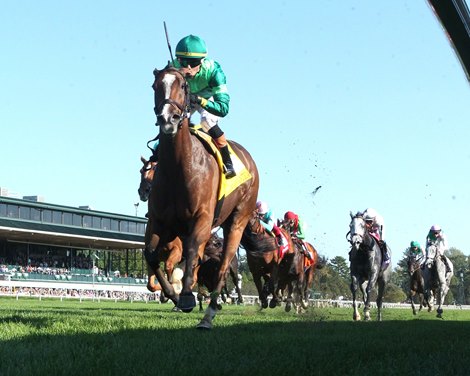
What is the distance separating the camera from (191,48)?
333 inches

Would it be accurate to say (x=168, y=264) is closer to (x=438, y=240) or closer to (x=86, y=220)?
(x=438, y=240)

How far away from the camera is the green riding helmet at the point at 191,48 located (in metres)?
8.48

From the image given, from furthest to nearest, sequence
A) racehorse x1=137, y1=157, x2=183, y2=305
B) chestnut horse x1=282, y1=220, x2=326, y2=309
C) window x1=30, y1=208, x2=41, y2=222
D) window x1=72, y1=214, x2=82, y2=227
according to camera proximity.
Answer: window x1=72, y1=214, x2=82, y2=227
window x1=30, y1=208, x2=41, y2=222
chestnut horse x1=282, y1=220, x2=326, y2=309
racehorse x1=137, y1=157, x2=183, y2=305

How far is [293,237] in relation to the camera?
69.6 ft

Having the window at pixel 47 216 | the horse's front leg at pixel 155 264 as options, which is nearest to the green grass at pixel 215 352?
the horse's front leg at pixel 155 264

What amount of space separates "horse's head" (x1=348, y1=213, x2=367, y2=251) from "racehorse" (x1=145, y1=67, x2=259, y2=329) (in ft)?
27.6

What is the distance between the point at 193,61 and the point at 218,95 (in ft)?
1.48

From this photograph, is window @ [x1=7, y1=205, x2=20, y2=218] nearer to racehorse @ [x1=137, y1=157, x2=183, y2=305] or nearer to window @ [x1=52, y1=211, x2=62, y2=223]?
window @ [x1=52, y1=211, x2=62, y2=223]

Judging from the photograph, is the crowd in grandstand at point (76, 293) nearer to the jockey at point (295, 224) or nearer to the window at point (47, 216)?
the jockey at point (295, 224)

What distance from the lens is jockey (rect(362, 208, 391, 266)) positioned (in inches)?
693

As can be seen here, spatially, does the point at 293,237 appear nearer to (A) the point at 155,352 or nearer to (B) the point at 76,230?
(A) the point at 155,352

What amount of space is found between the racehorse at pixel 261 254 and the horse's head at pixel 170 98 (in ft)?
30.9

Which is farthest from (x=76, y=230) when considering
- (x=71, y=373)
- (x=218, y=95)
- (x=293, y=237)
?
(x=71, y=373)

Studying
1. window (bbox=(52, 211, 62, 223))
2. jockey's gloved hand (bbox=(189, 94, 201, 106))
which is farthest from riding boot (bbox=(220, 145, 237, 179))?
window (bbox=(52, 211, 62, 223))
